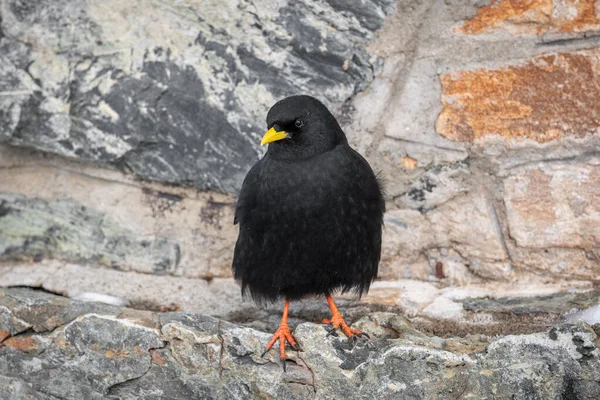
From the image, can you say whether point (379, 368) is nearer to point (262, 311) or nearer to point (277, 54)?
point (262, 311)

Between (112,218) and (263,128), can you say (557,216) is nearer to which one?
(263,128)

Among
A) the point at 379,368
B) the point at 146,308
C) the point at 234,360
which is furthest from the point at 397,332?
the point at 146,308

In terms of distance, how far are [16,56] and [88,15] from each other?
46cm

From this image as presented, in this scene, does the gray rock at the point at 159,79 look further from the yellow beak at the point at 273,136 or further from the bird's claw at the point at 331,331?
the bird's claw at the point at 331,331

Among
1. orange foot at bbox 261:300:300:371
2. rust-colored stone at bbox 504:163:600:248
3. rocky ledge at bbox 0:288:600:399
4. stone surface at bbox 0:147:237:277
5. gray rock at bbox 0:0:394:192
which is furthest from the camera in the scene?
stone surface at bbox 0:147:237:277

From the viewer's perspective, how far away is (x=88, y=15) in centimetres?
430

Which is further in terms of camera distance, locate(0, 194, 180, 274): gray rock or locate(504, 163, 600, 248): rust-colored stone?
locate(0, 194, 180, 274): gray rock

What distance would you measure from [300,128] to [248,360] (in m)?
1.17

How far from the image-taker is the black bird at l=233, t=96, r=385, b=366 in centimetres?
383

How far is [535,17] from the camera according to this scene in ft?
12.7

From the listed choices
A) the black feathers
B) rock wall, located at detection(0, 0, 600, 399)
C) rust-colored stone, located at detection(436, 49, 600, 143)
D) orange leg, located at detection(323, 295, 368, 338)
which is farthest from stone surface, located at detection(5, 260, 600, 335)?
rust-colored stone, located at detection(436, 49, 600, 143)

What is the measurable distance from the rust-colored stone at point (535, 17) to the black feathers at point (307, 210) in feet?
2.99

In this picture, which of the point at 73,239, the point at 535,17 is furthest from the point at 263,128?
the point at 535,17

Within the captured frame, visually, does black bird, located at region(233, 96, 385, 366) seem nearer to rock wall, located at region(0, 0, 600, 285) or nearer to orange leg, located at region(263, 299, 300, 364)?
orange leg, located at region(263, 299, 300, 364)
